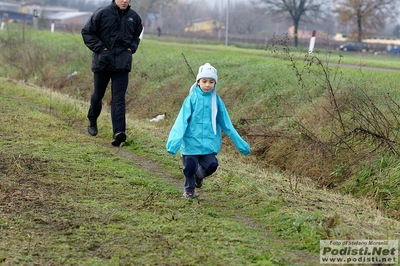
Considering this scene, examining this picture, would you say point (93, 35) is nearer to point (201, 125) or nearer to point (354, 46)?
point (201, 125)

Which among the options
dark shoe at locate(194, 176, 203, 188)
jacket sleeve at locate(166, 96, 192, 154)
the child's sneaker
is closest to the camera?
jacket sleeve at locate(166, 96, 192, 154)

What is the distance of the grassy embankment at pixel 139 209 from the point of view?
16.2 ft

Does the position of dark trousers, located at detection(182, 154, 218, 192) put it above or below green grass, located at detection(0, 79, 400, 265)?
above

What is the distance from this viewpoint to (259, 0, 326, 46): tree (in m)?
60.7

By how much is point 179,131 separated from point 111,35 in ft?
9.81

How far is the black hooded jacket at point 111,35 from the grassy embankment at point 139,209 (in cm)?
123

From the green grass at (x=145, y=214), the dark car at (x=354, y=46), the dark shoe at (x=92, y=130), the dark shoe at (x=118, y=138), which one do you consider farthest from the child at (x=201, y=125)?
the dark car at (x=354, y=46)

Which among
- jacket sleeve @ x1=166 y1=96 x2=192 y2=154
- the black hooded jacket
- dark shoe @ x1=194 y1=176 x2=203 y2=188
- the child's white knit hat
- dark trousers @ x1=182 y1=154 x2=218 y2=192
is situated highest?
the black hooded jacket

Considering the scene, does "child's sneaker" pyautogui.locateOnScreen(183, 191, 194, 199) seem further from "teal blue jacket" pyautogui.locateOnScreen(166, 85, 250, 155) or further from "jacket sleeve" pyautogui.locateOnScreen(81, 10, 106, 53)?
"jacket sleeve" pyautogui.locateOnScreen(81, 10, 106, 53)

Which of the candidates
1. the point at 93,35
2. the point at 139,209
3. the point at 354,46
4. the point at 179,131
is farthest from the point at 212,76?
the point at 354,46

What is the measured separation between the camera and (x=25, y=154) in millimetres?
7957

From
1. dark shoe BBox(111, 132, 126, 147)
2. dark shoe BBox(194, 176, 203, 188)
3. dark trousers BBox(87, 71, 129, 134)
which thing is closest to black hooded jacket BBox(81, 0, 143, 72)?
dark trousers BBox(87, 71, 129, 134)

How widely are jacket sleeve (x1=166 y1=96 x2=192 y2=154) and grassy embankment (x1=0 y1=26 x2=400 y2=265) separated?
1.74 ft

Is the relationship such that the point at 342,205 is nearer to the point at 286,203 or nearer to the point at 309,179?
the point at 286,203
